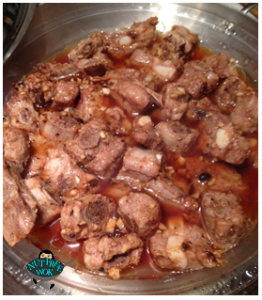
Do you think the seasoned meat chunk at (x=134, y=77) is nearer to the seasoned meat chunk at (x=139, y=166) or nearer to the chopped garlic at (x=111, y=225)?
the seasoned meat chunk at (x=139, y=166)

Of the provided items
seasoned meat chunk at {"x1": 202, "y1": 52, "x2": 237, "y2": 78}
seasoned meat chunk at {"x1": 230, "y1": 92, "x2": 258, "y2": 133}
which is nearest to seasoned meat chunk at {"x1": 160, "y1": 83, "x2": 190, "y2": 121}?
seasoned meat chunk at {"x1": 230, "y1": 92, "x2": 258, "y2": 133}

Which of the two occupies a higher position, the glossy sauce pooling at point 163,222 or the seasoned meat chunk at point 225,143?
the seasoned meat chunk at point 225,143

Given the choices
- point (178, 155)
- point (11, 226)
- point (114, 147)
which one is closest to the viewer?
point (11, 226)

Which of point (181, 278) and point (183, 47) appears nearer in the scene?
point (181, 278)

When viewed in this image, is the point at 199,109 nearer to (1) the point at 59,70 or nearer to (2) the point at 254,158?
(2) the point at 254,158

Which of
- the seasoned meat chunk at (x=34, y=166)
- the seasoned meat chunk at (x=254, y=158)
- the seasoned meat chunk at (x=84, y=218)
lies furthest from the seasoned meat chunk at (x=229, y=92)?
the seasoned meat chunk at (x=34, y=166)

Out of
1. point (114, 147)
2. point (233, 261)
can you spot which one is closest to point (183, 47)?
point (114, 147)

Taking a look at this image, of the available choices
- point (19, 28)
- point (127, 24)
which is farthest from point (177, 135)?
point (19, 28)
